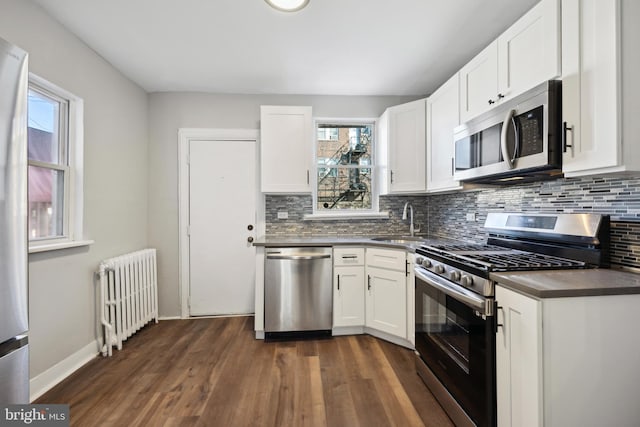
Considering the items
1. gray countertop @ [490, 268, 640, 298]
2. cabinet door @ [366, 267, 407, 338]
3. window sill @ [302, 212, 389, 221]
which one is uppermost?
window sill @ [302, 212, 389, 221]

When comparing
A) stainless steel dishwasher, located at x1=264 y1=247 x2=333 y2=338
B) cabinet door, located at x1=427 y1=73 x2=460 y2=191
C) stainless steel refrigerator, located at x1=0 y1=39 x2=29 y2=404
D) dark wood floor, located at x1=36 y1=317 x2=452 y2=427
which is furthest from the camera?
stainless steel dishwasher, located at x1=264 y1=247 x2=333 y2=338

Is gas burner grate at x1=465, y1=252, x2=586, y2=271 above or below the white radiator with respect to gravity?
above

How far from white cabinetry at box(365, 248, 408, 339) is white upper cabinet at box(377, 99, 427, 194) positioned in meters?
0.72

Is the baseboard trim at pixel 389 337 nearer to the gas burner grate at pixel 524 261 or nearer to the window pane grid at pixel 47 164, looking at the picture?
the gas burner grate at pixel 524 261

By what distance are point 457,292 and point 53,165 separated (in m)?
2.81

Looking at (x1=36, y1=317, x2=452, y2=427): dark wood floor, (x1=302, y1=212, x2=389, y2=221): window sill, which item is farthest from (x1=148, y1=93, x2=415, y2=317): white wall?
(x1=302, y1=212, x2=389, y2=221): window sill

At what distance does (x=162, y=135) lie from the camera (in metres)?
3.24

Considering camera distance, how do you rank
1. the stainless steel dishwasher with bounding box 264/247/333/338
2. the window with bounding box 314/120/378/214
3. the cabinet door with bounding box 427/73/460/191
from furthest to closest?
the window with bounding box 314/120/378/214
the stainless steel dishwasher with bounding box 264/247/333/338
the cabinet door with bounding box 427/73/460/191

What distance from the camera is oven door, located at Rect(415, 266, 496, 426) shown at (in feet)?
4.27

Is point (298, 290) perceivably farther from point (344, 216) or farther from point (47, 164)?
point (47, 164)

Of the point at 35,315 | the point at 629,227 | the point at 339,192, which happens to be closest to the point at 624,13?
the point at 629,227

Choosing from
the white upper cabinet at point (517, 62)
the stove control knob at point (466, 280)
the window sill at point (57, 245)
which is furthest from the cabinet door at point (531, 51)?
the window sill at point (57, 245)

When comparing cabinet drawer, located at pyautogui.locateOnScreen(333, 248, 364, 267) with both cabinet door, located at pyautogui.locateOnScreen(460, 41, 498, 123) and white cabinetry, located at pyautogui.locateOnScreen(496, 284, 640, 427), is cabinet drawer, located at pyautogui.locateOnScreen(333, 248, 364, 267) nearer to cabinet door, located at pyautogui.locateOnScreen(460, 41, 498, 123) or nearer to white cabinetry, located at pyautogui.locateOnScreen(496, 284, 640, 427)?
cabinet door, located at pyautogui.locateOnScreen(460, 41, 498, 123)

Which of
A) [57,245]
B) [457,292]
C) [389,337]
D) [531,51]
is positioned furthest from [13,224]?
[389,337]
